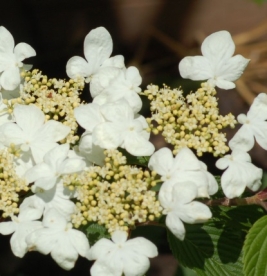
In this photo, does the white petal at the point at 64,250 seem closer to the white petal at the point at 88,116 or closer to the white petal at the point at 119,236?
the white petal at the point at 119,236

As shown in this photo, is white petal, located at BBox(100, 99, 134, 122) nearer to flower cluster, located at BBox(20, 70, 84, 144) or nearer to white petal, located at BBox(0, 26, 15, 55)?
flower cluster, located at BBox(20, 70, 84, 144)

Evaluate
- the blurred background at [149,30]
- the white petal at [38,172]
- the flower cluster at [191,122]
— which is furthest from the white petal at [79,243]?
the blurred background at [149,30]

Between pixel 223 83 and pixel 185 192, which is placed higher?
pixel 223 83

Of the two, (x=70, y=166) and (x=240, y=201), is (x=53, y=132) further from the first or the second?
(x=240, y=201)

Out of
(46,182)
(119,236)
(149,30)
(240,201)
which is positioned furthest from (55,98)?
(149,30)

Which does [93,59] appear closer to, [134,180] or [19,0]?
[134,180]

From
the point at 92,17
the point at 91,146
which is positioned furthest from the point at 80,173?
the point at 92,17

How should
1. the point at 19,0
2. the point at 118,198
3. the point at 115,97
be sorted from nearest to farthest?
the point at 118,198
the point at 115,97
the point at 19,0
